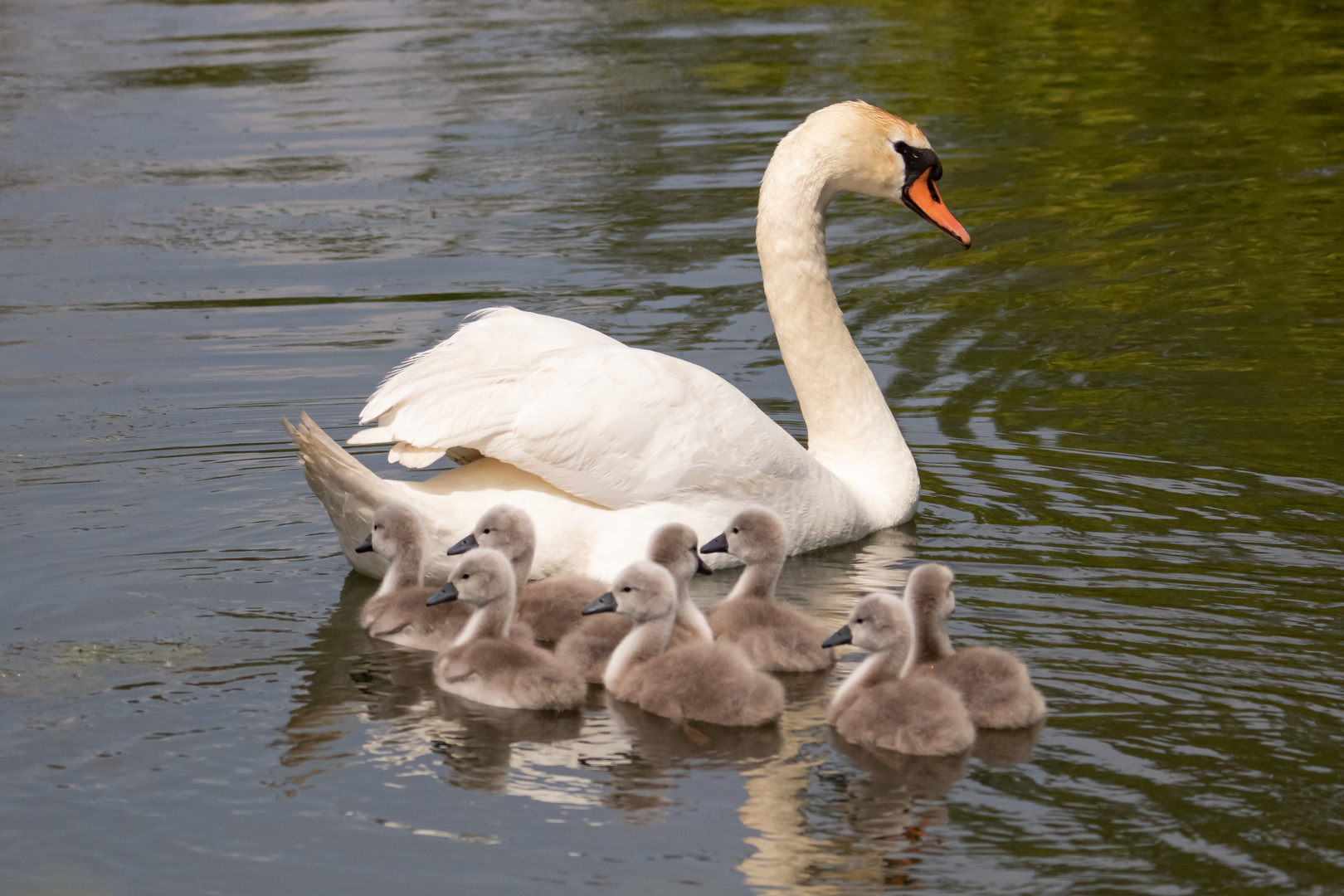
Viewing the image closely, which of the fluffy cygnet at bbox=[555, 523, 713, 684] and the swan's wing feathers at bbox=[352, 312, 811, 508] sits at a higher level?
the swan's wing feathers at bbox=[352, 312, 811, 508]

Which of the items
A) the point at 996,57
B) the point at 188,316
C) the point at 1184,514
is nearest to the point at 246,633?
the point at 1184,514

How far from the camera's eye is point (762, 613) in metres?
6.74

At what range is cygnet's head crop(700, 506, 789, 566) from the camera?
6.89 metres

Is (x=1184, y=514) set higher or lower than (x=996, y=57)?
lower

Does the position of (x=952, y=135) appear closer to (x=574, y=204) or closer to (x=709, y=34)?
(x=574, y=204)

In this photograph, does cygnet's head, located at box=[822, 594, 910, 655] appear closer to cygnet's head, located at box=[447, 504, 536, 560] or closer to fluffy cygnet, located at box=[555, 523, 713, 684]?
fluffy cygnet, located at box=[555, 523, 713, 684]

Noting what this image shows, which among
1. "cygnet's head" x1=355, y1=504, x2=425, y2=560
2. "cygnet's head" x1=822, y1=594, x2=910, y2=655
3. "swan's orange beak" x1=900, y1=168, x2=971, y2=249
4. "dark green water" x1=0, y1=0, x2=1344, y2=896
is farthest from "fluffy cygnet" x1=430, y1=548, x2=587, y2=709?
"swan's orange beak" x1=900, y1=168, x2=971, y2=249

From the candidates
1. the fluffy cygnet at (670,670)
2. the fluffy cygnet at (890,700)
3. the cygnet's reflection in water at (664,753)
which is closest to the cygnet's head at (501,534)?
the fluffy cygnet at (670,670)

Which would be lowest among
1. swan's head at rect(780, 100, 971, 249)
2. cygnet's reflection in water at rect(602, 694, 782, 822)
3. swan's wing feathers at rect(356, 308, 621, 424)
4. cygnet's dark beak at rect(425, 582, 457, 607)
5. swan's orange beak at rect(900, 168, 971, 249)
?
cygnet's reflection in water at rect(602, 694, 782, 822)

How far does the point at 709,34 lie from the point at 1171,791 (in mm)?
17985

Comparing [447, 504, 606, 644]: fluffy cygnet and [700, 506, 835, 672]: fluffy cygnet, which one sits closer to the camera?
[700, 506, 835, 672]: fluffy cygnet

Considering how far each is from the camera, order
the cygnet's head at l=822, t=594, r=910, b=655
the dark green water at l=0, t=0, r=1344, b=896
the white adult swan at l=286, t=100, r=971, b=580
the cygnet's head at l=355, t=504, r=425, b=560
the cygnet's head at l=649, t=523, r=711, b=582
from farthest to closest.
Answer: the white adult swan at l=286, t=100, r=971, b=580, the cygnet's head at l=355, t=504, r=425, b=560, the cygnet's head at l=649, t=523, r=711, b=582, the cygnet's head at l=822, t=594, r=910, b=655, the dark green water at l=0, t=0, r=1344, b=896

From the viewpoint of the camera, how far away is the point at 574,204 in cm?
1513

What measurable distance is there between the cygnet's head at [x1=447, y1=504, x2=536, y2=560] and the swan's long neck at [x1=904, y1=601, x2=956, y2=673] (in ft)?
5.37
